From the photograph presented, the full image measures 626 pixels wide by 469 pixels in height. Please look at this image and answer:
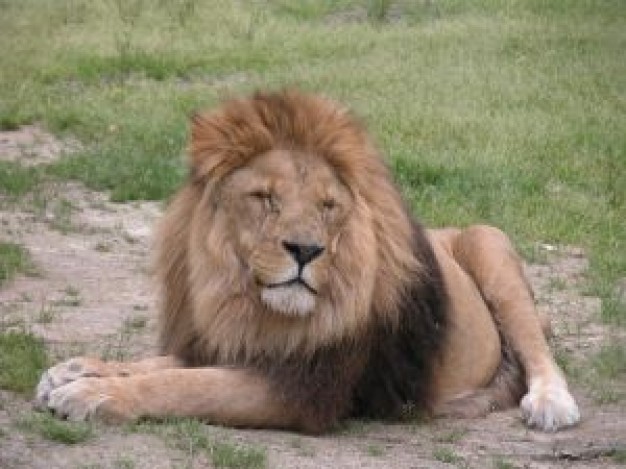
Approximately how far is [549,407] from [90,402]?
5.02 feet

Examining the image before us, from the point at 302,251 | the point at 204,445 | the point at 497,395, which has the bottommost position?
the point at 497,395

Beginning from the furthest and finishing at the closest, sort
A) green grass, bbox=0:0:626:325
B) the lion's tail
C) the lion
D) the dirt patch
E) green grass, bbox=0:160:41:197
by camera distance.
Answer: the dirt patch
green grass, bbox=0:0:626:325
green grass, bbox=0:160:41:197
the lion's tail
the lion

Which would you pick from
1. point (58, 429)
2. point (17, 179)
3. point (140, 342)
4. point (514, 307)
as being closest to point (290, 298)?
point (58, 429)

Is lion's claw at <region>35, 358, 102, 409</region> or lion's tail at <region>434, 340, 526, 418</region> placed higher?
lion's claw at <region>35, 358, 102, 409</region>

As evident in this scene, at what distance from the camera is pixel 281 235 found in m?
4.30

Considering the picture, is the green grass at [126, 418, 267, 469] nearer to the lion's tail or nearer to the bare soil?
the bare soil

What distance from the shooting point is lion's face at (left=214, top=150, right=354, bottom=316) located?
4.29 meters

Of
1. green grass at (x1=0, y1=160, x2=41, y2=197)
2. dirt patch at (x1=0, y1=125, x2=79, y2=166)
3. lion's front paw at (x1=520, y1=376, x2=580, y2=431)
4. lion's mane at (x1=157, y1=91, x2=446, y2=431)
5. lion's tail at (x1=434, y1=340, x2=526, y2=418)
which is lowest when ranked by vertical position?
dirt patch at (x1=0, y1=125, x2=79, y2=166)

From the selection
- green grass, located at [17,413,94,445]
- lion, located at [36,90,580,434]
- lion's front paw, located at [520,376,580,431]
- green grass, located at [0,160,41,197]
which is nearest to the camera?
green grass, located at [17,413,94,445]

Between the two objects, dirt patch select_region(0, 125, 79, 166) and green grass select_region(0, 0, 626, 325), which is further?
dirt patch select_region(0, 125, 79, 166)

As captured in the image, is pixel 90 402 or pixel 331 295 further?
pixel 331 295

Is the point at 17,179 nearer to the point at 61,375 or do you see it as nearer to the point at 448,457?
the point at 61,375

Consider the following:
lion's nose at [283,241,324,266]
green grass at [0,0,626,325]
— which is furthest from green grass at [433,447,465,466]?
green grass at [0,0,626,325]

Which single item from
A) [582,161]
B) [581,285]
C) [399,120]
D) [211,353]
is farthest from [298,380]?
[399,120]
